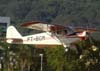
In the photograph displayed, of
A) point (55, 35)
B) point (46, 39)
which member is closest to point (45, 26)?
point (46, 39)

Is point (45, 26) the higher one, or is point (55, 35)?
point (45, 26)

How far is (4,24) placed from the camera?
156750mm

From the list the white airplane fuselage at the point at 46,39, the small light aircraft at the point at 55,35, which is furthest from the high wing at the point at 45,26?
the white airplane fuselage at the point at 46,39

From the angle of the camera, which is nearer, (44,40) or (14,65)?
(44,40)

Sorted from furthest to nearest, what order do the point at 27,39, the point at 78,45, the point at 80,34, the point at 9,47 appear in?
the point at 9,47
the point at 78,45
the point at 27,39
the point at 80,34

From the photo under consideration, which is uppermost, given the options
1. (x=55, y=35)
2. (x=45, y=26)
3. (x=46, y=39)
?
(x=45, y=26)

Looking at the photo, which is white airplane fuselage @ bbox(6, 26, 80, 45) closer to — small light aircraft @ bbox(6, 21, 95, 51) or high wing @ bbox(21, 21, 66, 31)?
small light aircraft @ bbox(6, 21, 95, 51)

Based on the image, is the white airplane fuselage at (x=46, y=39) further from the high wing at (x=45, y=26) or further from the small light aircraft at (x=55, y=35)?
the high wing at (x=45, y=26)

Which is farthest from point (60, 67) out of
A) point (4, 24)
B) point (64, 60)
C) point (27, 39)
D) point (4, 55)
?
point (4, 24)

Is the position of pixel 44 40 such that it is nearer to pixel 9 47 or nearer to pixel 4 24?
pixel 9 47

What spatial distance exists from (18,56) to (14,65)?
3.93 ft

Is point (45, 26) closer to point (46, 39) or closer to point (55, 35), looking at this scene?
point (46, 39)

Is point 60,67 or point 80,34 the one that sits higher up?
point 80,34

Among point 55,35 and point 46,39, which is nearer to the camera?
point 55,35
